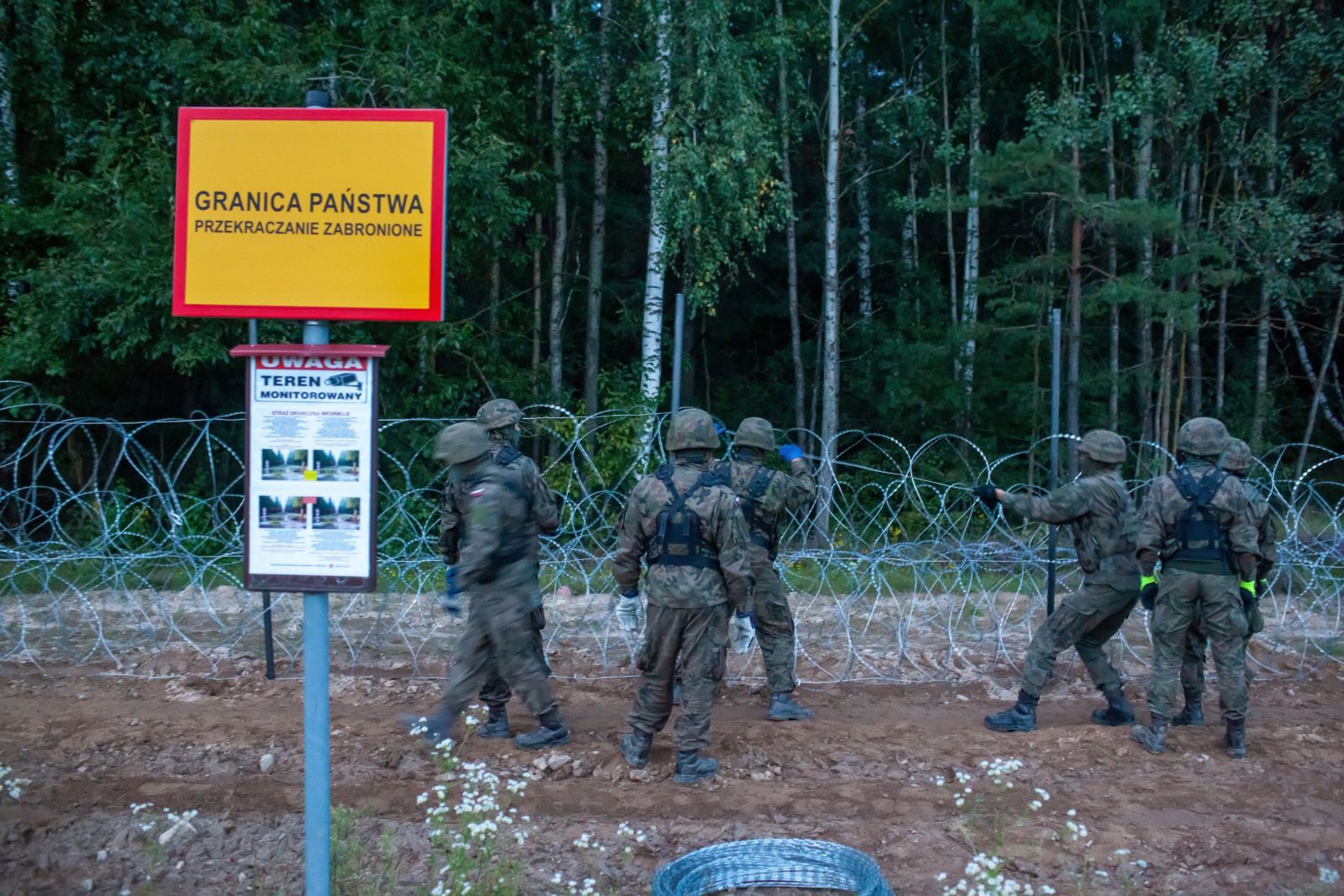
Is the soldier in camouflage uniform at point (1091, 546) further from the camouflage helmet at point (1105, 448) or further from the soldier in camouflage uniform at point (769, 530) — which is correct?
the soldier in camouflage uniform at point (769, 530)

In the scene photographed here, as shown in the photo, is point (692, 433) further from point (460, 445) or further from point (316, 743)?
point (316, 743)

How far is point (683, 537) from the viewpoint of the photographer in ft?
19.3

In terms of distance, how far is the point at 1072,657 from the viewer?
866 cm

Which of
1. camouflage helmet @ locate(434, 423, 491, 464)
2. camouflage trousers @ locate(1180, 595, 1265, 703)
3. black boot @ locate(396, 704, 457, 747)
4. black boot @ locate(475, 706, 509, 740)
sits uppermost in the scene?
camouflage helmet @ locate(434, 423, 491, 464)

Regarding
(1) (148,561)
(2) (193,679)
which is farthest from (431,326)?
(2) (193,679)

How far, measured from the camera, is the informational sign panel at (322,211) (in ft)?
12.3

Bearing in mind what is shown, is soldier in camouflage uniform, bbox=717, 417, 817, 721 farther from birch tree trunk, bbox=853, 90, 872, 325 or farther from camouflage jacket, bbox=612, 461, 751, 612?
birch tree trunk, bbox=853, 90, 872, 325

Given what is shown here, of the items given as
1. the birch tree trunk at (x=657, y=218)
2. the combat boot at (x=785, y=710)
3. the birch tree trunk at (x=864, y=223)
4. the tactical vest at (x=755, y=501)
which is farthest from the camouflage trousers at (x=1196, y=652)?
the birch tree trunk at (x=864, y=223)

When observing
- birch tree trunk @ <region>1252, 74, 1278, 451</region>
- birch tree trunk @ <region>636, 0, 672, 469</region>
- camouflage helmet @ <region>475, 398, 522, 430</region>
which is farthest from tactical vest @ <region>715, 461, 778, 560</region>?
birch tree trunk @ <region>1252, 74, 1278, 451</region>

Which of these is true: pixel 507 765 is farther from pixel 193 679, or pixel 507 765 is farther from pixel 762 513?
pixel 193 679

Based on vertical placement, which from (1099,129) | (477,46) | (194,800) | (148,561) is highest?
(477,46)

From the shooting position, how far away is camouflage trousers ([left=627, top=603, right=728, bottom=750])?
5910 millimetres

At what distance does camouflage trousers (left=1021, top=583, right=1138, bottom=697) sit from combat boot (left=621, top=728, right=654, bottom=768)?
2.50 meters

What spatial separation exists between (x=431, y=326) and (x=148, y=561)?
4.39m
